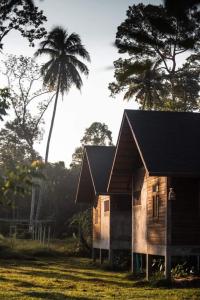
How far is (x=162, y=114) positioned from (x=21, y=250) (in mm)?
18195

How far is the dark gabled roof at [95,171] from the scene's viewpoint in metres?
30.1

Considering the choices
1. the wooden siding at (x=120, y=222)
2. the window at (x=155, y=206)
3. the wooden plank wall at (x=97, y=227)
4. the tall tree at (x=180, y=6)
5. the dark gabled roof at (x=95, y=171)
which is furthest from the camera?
the wooden plank wall at (x=97, y=227)

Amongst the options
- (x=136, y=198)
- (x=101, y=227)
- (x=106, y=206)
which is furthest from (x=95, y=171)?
(x=136, y=198)

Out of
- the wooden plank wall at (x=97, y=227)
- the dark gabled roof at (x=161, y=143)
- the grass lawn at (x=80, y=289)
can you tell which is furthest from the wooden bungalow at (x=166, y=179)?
the wooden plank wall at (x=97, y=227)

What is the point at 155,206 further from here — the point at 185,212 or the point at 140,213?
the point at 140,213

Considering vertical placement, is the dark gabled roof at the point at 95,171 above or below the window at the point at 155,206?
above

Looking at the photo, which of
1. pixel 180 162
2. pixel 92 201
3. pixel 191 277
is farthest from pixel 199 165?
pixel 92 201

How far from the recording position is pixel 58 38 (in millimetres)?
53688

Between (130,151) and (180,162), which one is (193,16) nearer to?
(180,162)

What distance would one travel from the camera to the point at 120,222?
2867cm

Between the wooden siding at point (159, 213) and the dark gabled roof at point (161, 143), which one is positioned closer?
the dark gabled roof at point (161, 143)

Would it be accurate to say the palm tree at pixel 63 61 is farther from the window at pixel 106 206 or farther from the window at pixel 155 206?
the window at pixel 155 206

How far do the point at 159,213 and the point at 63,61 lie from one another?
36668mm

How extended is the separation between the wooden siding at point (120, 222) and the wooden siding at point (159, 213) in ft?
25.1
